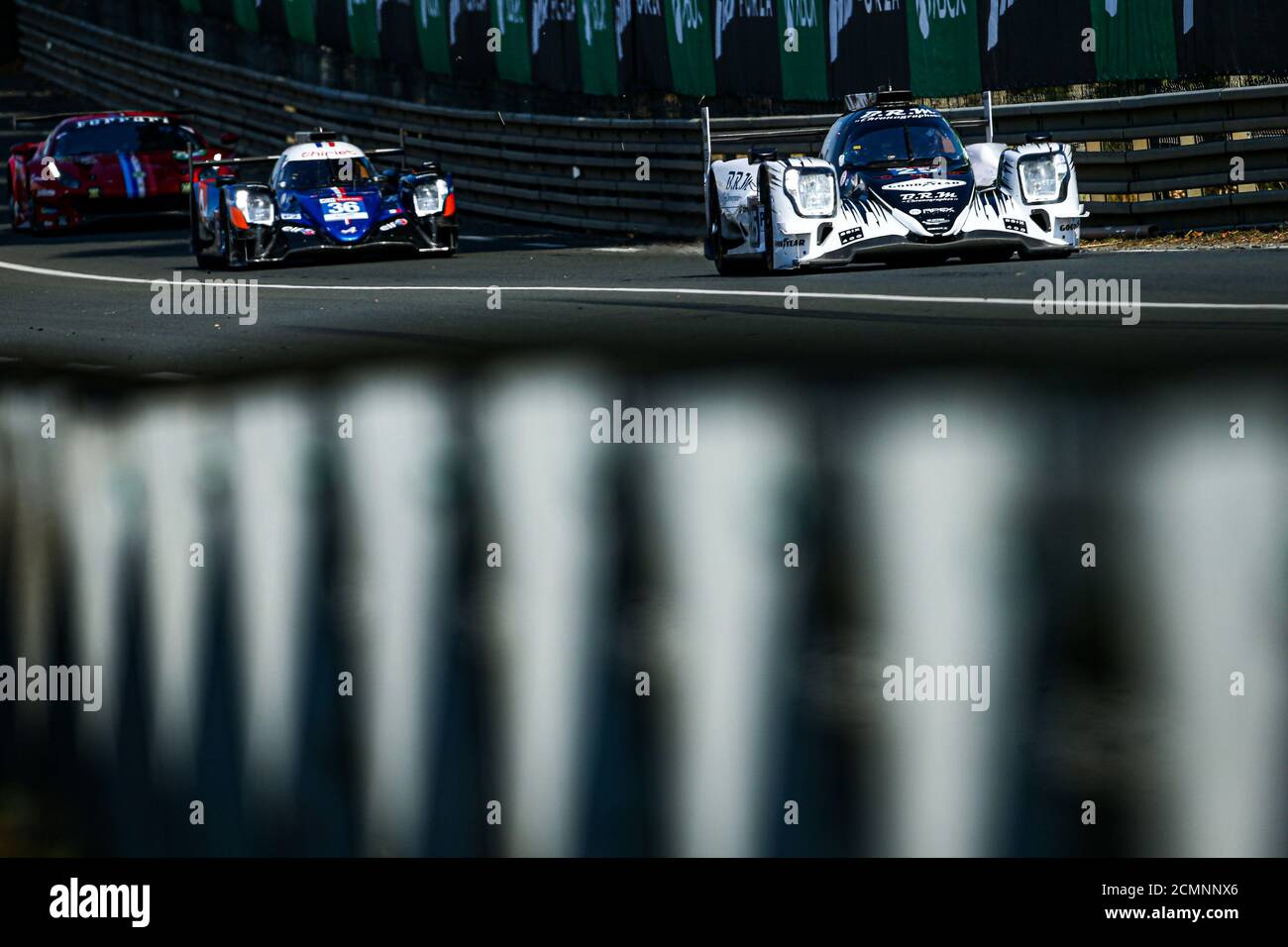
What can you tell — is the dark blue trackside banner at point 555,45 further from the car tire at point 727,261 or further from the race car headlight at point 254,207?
the car tire at point 727,261

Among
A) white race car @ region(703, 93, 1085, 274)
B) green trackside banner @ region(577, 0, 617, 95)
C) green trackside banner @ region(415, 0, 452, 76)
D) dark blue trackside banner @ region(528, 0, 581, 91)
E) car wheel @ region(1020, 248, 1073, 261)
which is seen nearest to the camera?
white race car @ region(703, 93, 1085, 274)

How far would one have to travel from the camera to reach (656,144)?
A: 20938mm

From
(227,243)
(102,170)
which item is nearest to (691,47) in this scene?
→ (227,243)

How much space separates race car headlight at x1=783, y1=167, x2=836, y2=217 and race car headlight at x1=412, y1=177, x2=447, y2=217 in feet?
15.6

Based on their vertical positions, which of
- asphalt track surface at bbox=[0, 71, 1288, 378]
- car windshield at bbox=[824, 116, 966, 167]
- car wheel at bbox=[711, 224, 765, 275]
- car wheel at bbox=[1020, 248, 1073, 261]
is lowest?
asphalt track surface at bbox=[0, 71, 1288, 378]

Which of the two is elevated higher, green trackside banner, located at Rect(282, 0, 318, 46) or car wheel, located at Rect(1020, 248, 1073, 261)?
green trackside banner, located at Rect(282, 0, 318, 46)

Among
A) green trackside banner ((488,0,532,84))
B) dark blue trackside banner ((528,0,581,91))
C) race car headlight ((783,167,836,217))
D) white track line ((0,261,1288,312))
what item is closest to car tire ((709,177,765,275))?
race car headlight ((783,167,836,217))

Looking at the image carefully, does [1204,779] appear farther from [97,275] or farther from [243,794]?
[97,275]

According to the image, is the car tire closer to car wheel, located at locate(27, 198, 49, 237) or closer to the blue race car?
the blue race car

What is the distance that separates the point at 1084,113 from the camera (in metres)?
17.4

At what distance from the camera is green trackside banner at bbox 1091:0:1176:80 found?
16828 millimetres

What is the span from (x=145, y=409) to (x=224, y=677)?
4.51 m

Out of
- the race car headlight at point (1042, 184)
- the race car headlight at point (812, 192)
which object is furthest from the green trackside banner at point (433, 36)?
the race car headlight at point (1042, 184)
